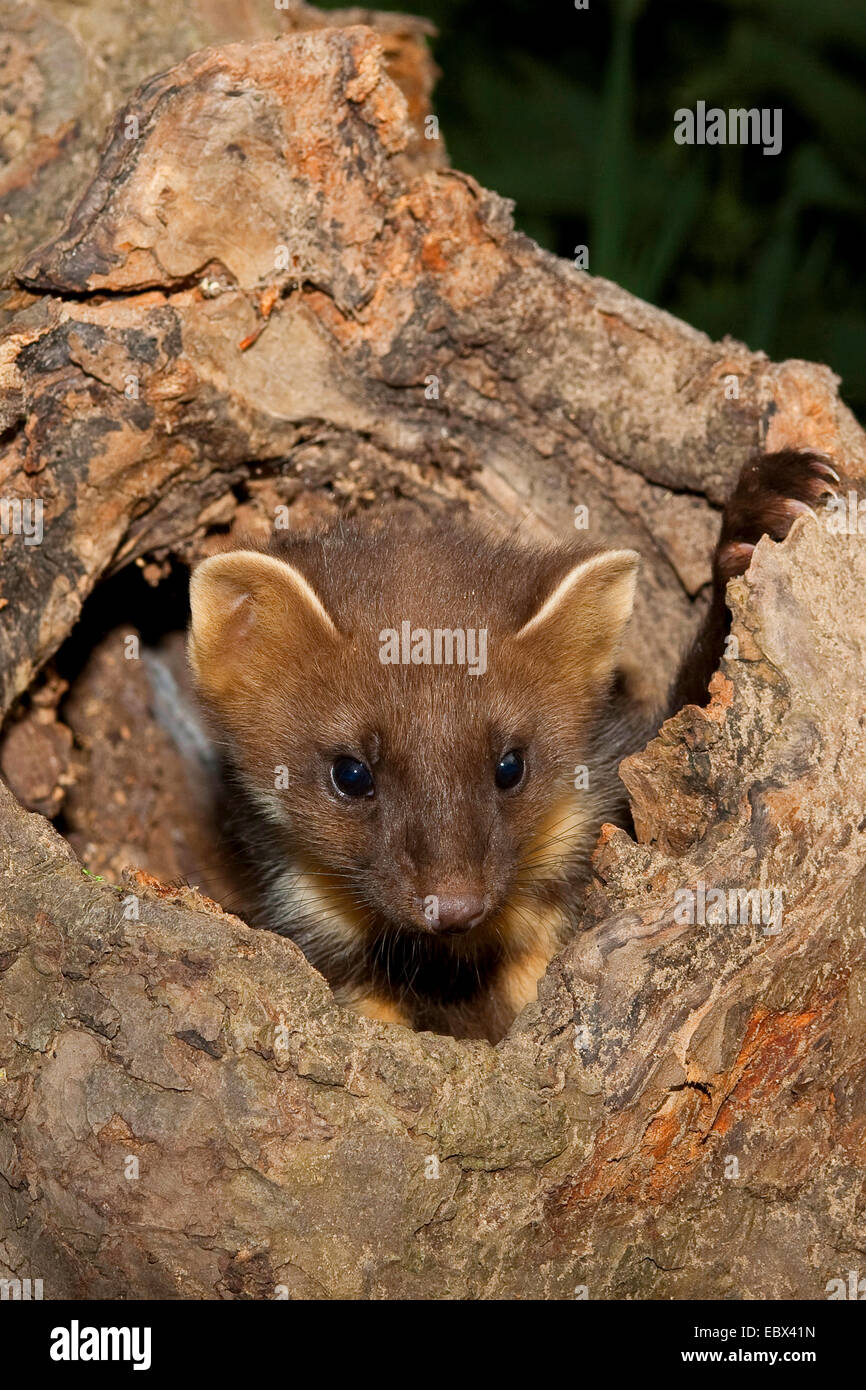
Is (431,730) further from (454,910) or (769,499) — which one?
(769,499)

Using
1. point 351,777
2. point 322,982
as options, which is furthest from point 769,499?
point 322,982

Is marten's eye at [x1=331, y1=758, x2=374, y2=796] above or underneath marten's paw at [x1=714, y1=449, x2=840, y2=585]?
underneath

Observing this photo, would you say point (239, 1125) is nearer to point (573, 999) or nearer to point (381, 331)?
point (573, 999)

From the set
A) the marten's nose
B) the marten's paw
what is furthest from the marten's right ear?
the marten's paw

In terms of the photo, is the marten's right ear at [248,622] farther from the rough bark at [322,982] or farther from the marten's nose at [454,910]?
the marten's nose at [454,910]

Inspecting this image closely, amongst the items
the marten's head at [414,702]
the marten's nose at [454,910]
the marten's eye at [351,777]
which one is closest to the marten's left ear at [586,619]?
the marten's head at [414,702]

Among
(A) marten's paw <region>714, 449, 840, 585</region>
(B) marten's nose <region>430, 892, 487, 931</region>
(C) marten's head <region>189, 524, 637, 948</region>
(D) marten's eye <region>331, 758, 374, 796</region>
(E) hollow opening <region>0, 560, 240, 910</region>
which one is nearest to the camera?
(B) marten's nose <region>430, 892, 487, 931</region>

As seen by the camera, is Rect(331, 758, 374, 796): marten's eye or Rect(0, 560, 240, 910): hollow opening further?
Rect(0, 560, 240, 910): hollow opening

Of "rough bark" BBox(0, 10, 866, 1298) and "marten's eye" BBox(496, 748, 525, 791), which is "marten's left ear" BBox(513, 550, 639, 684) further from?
"rough bark" BBox(0, 10, 866, 1298)

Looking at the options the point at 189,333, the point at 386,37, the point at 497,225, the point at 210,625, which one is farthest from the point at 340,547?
the point at 386,37
